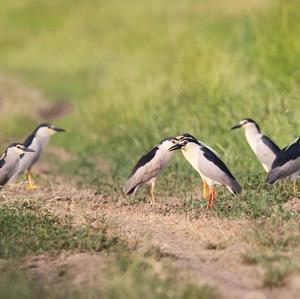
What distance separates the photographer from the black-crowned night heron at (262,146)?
32.3 ft

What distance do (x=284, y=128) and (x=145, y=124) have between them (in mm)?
2958

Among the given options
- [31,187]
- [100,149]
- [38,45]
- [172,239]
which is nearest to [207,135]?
[100,149]

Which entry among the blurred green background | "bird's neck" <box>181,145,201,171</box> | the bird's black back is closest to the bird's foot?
the blurred green background

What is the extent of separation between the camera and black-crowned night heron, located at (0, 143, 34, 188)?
977cm

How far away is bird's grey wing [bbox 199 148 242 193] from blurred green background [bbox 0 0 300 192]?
1245 mm

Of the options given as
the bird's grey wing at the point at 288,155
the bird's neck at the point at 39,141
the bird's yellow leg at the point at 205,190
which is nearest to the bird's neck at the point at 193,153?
the bird's yellow leg at the point at 205,190

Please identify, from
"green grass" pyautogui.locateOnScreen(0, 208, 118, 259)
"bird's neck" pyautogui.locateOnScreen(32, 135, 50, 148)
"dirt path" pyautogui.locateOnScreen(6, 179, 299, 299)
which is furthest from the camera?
"bird's neck" pyautogui.locateOnScreen(32, 135, 50, 148)

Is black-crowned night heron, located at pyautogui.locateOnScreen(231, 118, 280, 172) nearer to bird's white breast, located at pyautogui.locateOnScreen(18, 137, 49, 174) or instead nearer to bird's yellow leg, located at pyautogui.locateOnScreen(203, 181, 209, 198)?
bird's yellow leg, located at pyautogui.locateOnScreen(203, 181, 209, 198)

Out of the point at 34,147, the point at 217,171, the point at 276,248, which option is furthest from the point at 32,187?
the point at 276,248

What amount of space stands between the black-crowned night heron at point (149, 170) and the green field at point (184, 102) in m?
0.25

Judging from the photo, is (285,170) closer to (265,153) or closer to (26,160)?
(265,153)

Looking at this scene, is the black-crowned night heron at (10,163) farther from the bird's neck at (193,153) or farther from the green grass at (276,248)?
the green grass at (276,248)

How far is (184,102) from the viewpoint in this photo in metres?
14.0

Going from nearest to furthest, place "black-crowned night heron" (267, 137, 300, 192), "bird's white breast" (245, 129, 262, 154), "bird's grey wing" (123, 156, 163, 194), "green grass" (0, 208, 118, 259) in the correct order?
"green grass" (0, 208, 118, 259) < "black-crowned night heron" (267, 137, 300, 192) < "bird's grey wing" (123, 156, 163, 194) < "bird's white breast" (245, 129, 262, 154)
